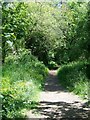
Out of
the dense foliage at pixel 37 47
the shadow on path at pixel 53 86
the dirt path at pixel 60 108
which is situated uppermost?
the dense foliage at pixel 37 47

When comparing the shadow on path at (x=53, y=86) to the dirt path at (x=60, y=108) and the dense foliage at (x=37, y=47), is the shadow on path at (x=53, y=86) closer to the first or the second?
the dense foliage at (x=37, y=47)

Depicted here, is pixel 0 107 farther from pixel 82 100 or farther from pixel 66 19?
pixel 66 19

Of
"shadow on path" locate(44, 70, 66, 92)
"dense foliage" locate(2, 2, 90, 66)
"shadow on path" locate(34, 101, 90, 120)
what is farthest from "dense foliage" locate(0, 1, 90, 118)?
"shadow on path" locate(34, 101, 90, 120)

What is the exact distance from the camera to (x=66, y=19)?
30.2m

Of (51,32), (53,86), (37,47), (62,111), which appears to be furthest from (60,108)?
(37,47)

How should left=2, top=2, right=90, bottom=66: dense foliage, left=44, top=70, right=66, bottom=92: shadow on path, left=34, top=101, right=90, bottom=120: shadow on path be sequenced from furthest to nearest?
left=2, top=2, right=90, bottom=66: dense foliage → left=44, top=70, right=66, bottom=92: shadow on path → left=34, top=101, right=90, bottom=120: shadow on path

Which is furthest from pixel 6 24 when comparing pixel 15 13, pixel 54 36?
pixel 54 36

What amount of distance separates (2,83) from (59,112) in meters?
1.77

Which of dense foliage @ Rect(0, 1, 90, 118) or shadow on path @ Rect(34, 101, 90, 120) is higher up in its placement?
dense foliage @ Rect(0, 1, 90, 118)

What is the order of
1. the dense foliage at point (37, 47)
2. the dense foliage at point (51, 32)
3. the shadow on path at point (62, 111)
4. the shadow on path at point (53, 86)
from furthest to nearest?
the dense foliage at point (51, 32) → the shadow on path at point (53, 86) → the dense foliage at point (37, 47) → the shadow on path at point (62, 111)

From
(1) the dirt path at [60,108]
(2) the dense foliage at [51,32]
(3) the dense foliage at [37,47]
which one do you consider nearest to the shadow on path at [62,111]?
(1) the dirt path at [60,108]

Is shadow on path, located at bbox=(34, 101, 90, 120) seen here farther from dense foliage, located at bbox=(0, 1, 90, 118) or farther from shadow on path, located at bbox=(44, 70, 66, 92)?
shadow on path, located at bbox=(44, 70, 66, 92)

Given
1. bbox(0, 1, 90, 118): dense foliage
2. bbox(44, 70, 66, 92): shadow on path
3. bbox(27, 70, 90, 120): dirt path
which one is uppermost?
bbox(0, 1, 90, 118): dense foliage

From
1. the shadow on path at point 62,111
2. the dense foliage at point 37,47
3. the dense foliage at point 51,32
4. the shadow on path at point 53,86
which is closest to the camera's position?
the shadow on path at point 62,111
